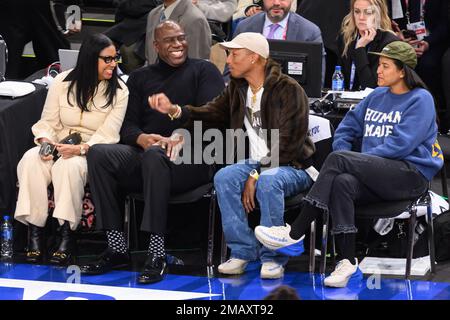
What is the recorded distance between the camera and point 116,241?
7.14m

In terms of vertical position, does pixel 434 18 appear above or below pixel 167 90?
above

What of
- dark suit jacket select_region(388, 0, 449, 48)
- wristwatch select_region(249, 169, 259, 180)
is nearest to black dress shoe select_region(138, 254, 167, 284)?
wristwatch select_region(249, 169, 259, 180)

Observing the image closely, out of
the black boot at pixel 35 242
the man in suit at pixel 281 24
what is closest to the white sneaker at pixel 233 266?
the black boot at pixel 35 242

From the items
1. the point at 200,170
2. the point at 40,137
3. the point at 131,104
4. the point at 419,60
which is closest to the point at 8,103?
the point at 40,137

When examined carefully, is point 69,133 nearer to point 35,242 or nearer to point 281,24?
point 35,242

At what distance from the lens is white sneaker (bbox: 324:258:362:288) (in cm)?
667

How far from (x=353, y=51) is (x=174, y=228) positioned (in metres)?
1.87

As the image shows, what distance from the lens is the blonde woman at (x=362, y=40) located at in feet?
26.4

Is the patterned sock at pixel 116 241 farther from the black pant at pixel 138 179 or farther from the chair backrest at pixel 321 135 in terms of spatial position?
the chair backrest at pixel 321 135

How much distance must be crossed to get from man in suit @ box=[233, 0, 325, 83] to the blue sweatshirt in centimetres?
132

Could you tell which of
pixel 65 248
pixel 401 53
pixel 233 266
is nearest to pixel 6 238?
pixel 65 248

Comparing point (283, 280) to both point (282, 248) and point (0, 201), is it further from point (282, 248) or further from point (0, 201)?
point (0, 201)

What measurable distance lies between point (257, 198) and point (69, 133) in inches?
55.7

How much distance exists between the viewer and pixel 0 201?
24.3 feet
